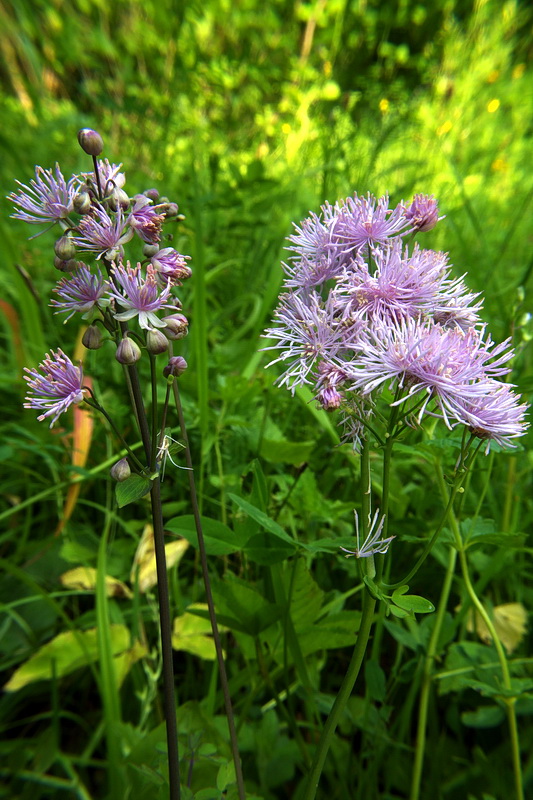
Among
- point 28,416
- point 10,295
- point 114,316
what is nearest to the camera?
point 114,316

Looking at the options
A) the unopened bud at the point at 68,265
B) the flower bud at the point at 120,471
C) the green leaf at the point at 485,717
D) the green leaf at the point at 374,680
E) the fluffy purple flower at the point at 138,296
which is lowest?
the green leaf at the point at 485,717

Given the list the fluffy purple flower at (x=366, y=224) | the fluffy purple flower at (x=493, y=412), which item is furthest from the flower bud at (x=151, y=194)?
the fluffy purple flower at (x=493, y=412)

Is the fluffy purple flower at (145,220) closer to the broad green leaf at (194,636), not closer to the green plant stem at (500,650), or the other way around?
the green plant stem at (500,650)

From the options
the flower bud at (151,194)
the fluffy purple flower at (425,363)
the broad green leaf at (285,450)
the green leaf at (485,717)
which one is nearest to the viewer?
the fluffy purple flower at (425,363)

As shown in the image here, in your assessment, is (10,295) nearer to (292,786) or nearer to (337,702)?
(292,786)

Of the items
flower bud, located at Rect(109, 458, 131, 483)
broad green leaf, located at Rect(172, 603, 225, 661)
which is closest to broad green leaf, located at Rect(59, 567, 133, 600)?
broad green leaf, located at Rect(172, 603, 225, 661)

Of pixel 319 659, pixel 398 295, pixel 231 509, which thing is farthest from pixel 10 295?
pixel 398 295

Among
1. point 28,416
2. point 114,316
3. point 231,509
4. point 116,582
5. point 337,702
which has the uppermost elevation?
point 28,416

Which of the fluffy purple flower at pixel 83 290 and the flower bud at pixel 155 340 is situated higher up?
the fluffy purple flower at pixel 83 290
